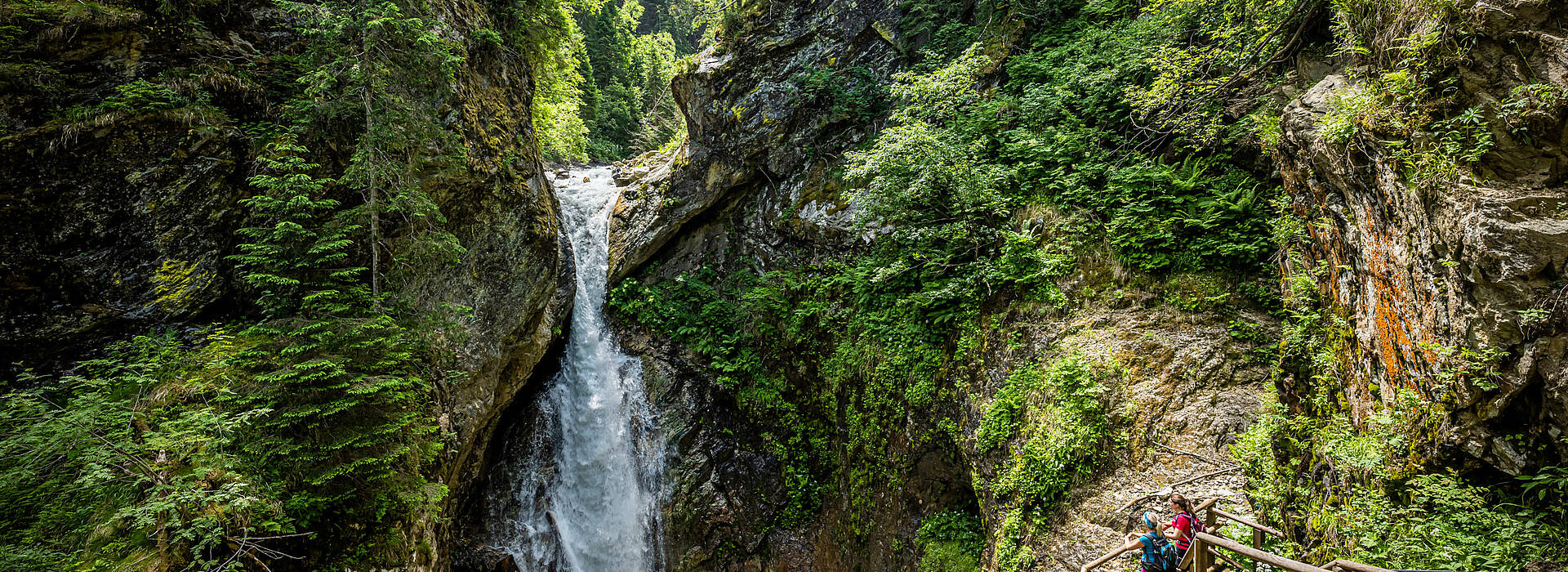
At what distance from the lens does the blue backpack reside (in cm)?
459

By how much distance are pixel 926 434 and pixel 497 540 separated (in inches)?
337

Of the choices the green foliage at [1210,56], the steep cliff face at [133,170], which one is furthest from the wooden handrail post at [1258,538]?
the steep cliff face at [133,170]

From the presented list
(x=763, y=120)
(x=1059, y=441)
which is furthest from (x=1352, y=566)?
(x=763, y=120)

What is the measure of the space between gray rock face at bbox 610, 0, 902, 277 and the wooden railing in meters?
9.05

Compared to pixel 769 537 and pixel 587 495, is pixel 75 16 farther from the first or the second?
pixel 769 537

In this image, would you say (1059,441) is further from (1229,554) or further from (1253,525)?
(1253,525)

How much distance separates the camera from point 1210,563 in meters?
4.20

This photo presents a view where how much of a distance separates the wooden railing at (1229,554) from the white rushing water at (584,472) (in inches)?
368

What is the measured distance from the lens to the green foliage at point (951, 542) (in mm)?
8039

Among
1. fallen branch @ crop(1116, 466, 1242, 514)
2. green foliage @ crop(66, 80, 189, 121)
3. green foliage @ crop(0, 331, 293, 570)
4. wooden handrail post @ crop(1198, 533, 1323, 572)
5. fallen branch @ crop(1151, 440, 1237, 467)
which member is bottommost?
fallen branch @ crop(1116, 466, 1242, 514)

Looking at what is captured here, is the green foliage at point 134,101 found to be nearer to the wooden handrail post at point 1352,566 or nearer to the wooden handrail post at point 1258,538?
the wooden handrail post at point 1352,566

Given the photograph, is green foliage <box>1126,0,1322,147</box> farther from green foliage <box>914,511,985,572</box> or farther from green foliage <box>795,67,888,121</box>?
green foliage <box>914,511,985,572</box>

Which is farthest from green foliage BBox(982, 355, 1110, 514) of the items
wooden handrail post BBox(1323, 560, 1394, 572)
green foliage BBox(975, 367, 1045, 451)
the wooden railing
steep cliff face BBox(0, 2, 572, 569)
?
steep cliff face BBox(0, 2, 572, 569)

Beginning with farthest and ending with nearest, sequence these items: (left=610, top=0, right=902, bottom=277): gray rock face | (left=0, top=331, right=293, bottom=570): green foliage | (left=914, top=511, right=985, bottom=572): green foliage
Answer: (left=610, top=0, right=902, bottom=277): gray rock face → (left=914, top=511, right=985, bottom=572): green foliage → (left=0, top=331, right=293, bottom=570): green foliage
